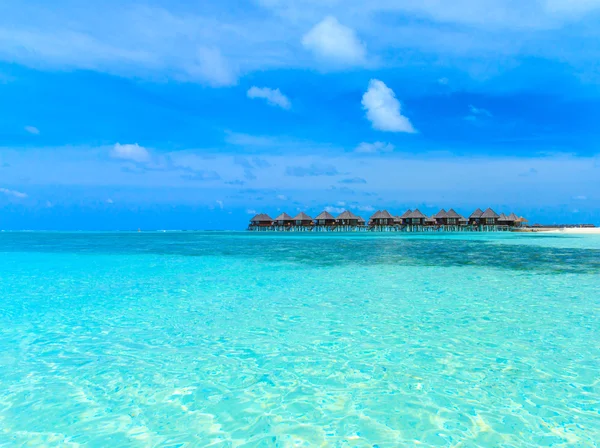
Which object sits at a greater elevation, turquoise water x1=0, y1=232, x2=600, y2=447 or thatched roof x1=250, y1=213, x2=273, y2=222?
thatched roof x1=250, y1=213, x2=273, y2=222

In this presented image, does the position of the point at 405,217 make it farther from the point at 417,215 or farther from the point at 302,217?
the point at 302,217

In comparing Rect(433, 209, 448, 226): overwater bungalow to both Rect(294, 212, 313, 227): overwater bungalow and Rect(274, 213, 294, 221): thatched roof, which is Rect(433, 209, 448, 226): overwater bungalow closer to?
Rect(294, 212, 313, 227): overwater bungalow

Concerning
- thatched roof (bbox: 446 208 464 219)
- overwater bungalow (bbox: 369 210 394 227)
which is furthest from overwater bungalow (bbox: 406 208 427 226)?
thatched roof (bbox: 446 208 464 219)

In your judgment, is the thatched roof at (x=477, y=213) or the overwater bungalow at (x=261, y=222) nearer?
the thatched roof at (x=477, y=213)

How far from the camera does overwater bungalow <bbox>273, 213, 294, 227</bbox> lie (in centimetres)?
6638

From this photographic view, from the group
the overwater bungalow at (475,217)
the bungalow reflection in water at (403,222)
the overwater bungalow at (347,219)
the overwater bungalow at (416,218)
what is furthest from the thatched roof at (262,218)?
the overwater bungalow at (475,217)

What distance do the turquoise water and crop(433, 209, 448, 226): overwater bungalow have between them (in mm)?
52818

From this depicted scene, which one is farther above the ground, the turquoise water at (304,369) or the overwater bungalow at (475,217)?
the overwater bungalow at (475,217)

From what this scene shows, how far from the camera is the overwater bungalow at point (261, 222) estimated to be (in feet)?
221

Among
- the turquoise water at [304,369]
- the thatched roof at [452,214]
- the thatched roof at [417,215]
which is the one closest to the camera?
the turquoise water at [304,369]

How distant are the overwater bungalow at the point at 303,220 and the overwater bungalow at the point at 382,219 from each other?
9879mm

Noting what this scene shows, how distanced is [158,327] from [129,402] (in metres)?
2.27

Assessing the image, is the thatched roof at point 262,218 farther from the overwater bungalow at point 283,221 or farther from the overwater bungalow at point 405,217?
the overwater bungalow at point 405,217

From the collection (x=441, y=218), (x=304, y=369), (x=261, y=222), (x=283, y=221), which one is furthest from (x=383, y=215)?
(x=304, y=369)
